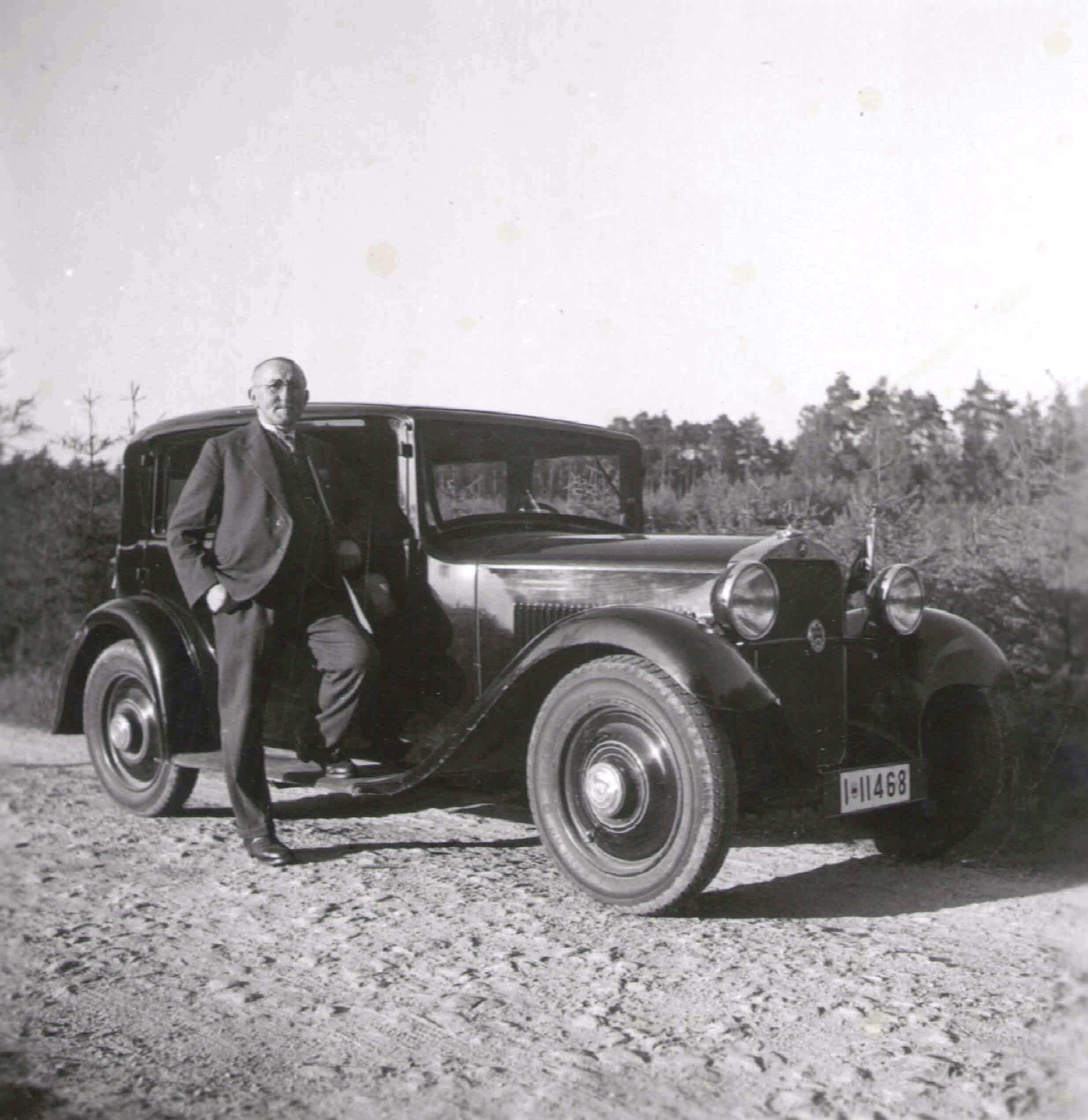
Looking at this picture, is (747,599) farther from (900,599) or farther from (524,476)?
(524,476)

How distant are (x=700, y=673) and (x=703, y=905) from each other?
78 centimetres

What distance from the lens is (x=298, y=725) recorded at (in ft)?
15.0

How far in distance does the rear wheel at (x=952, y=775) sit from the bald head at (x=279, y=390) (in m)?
2.56

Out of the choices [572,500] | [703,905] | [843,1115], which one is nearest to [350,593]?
[572,500]

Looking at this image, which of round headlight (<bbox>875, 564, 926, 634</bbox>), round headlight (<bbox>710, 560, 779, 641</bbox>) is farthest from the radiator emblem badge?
round headlight (<bbox>875, 564, 926, 634</bbox>)

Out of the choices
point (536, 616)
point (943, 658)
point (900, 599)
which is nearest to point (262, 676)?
point (536, 616)

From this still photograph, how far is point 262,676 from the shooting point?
164 inches

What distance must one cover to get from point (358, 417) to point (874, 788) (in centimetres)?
237

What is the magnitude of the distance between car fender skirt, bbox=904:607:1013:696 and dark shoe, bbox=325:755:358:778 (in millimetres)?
2036

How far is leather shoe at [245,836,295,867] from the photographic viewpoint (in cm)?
410

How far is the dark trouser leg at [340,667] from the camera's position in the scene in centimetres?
413

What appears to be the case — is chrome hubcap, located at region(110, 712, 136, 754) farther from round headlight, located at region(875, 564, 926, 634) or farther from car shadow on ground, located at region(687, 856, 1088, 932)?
round headlight, located at region(875, 564, 926, 634)

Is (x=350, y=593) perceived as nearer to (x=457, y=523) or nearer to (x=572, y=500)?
(x=457, y=523)

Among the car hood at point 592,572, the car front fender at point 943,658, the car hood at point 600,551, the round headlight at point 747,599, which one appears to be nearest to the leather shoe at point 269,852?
the car hood at point 592,572
